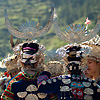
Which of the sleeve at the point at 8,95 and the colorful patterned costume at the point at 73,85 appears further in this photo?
the sleeve at the point at 8,95

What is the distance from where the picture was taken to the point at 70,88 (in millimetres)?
4262

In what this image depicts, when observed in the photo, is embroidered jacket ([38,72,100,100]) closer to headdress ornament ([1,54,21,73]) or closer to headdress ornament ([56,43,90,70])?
headdress ornament ([56,43,90,70])

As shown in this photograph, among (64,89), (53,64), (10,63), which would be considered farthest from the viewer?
(10,63)

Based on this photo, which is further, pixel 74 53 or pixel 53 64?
pixel 53 64

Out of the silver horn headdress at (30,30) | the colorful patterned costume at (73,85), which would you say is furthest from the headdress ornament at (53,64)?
the colorful patterned costume at (73,85)

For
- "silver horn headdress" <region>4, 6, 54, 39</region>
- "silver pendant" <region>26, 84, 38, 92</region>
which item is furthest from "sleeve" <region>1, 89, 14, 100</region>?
"silver horn headdress" <region>4, 6, 54, 39</region>

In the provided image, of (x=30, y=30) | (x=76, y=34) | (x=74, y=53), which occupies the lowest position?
(x=74, y=53)

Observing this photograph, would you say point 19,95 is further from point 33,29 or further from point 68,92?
point 33,29

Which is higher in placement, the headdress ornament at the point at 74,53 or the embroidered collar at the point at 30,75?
the headdress ornament at the point at 74,53

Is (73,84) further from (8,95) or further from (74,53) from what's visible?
(8,95)

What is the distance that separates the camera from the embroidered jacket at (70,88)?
421cm

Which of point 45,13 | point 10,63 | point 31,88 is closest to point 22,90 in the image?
point 31,88

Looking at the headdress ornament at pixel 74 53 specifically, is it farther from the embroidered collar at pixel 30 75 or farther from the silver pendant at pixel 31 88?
the silver pendant at pixel 31 88

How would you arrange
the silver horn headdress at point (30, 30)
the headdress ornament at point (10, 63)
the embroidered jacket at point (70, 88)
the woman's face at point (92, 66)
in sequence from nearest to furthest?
the embroidered jacket at point (70, 88) → the silver horn headdress at point (30, 30) → the woman's face at point (92, 66) → the headdress ornament at point (10, 63)
